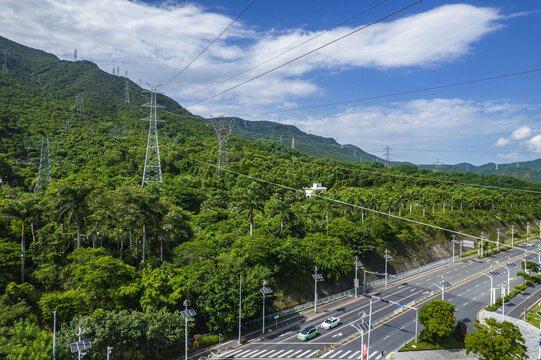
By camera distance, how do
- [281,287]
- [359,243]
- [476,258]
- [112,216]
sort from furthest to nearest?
[476,258] → [359,243] → [281,287] → [112,216]

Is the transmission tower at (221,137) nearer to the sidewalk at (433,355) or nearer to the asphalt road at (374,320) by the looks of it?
the asphalt road at (374,320)

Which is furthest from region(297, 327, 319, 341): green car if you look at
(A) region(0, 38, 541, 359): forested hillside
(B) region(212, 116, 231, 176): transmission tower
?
(B) region(212, 116, 231, 176): transmission tower

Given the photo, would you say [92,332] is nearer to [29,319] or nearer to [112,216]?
[29,319]

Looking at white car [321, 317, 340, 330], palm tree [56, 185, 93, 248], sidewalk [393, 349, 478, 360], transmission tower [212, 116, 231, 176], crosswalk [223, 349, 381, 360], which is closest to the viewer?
crosswalk [223, 349, 381, 360]

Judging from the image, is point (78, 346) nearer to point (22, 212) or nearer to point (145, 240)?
point (145, 240)

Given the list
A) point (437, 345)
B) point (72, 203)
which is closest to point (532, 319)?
point (437, 345)

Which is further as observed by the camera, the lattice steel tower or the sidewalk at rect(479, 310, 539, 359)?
the lattice steel tower

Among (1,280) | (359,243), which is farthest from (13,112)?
(359,243)

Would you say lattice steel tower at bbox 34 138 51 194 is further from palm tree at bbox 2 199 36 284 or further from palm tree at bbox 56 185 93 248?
palm tree at bbox 56 185 93 248
